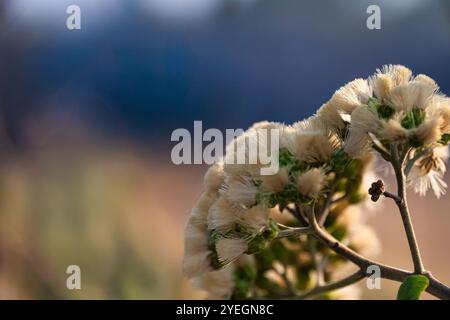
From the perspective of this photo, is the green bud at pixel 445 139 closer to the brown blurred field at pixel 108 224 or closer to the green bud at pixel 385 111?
the green bud at pixel 385 111

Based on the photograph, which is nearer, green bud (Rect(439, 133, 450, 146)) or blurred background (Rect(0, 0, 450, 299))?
green bud (Rect(439, 133, 450, 146))

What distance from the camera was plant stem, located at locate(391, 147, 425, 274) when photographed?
0.56 meters

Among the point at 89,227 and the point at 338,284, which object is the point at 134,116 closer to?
the point at 89,227

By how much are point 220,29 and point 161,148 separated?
1.37ft

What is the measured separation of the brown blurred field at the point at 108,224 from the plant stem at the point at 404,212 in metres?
0.45

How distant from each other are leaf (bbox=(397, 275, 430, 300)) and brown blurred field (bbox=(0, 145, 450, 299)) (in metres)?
0.47

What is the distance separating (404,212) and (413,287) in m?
0.06

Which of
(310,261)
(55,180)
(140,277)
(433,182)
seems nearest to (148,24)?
(55,180)

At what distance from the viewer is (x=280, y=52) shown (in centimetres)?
183

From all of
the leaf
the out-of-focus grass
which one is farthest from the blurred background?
the leaf

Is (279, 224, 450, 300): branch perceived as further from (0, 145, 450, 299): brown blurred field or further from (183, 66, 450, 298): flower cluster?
(0, 145, 450, 299): brown blurred field

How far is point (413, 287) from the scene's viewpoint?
536mm

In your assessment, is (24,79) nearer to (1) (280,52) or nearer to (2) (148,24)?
(2) (148,24)

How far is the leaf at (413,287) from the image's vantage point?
0.53 meters
